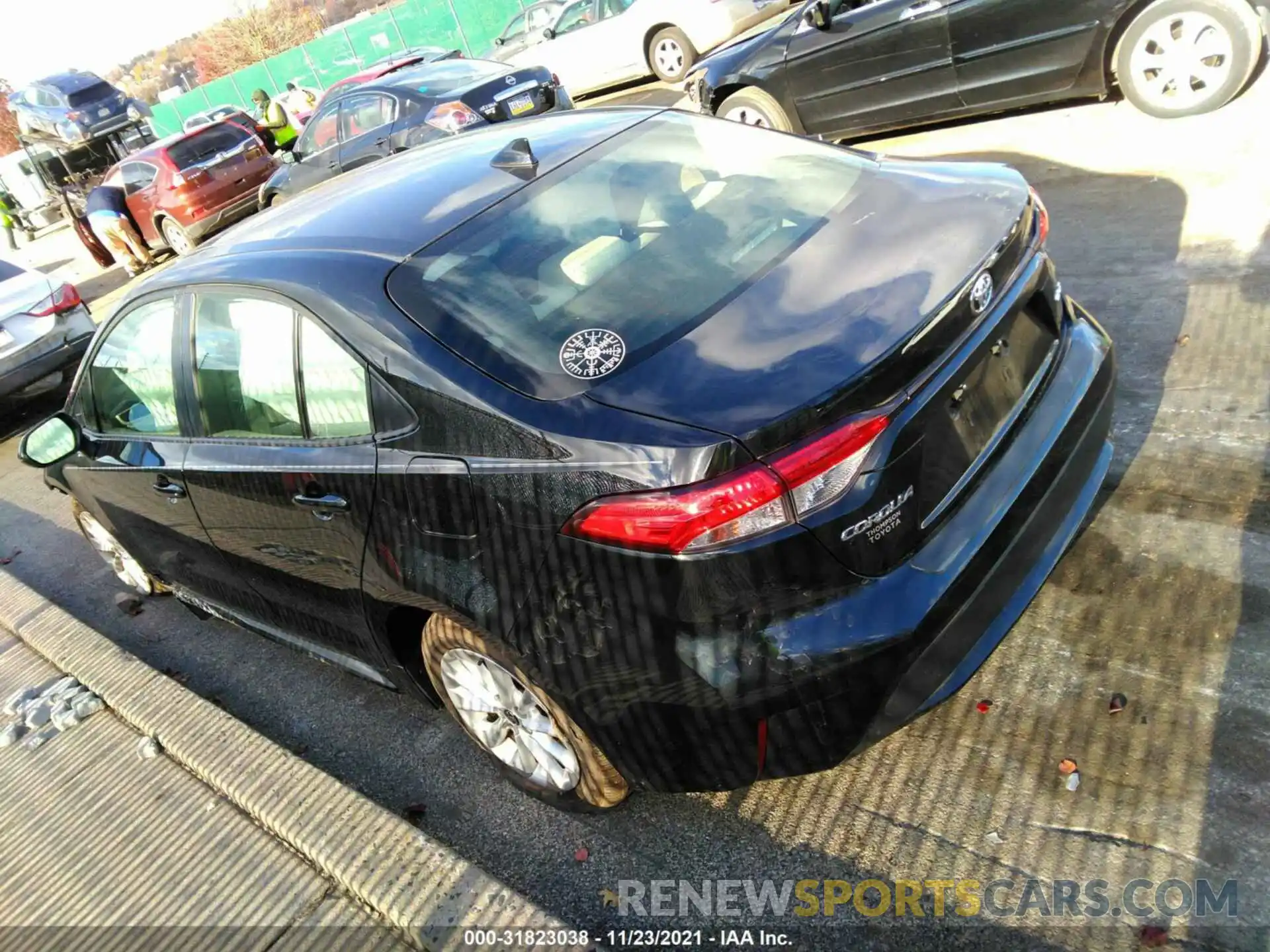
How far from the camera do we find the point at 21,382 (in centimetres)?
801

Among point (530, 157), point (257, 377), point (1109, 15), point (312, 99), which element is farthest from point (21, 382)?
point (312, 99)

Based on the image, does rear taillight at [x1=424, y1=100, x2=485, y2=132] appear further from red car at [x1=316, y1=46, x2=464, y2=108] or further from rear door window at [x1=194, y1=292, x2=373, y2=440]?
rear door window at [x1=194, y1=292, x2=373, y2=440]

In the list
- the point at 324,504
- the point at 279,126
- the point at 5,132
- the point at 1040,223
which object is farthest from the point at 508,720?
the point at 5,132

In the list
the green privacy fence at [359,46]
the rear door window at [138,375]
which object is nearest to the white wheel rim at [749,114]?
the rear door window at [138,375]

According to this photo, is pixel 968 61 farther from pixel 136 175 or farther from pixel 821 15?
pixel 136 175

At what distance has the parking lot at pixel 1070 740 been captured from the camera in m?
2.25

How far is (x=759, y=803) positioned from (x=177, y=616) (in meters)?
3.48

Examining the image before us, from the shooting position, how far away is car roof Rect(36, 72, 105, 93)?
20.9 m

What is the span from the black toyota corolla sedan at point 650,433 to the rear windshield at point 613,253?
0.01m

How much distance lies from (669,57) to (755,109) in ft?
19.3

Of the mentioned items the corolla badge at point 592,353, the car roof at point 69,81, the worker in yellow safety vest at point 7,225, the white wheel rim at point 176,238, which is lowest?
the worker in yellow safety vest at point 7,225

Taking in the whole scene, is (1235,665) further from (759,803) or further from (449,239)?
(449,239)

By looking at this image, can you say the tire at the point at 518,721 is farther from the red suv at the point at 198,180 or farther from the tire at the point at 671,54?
the red suv at the point at 198,180

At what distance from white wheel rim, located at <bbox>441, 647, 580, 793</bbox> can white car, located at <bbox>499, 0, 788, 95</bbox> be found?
1192cm
